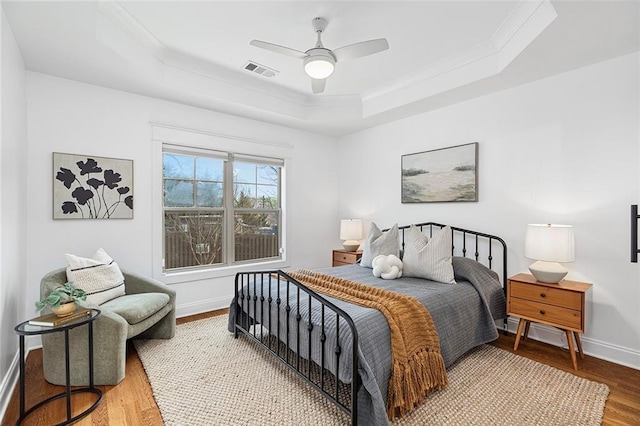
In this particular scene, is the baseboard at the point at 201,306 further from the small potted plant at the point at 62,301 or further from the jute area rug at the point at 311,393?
the small potted plant at the point at 62,301

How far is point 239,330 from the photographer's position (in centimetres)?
318

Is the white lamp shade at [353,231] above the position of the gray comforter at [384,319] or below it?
above

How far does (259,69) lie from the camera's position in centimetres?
342

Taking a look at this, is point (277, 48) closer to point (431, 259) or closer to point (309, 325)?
point (309, 325)

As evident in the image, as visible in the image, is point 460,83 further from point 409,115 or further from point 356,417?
point 356,417

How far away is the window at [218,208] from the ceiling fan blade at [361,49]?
7.51 feet

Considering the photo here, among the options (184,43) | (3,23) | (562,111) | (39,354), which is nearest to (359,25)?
(184,43)

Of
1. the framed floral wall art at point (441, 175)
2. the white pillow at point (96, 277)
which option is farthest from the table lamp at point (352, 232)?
the white pillow at point (96, 277)

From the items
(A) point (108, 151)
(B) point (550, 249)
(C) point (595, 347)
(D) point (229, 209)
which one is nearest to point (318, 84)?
(D) point (229, 209)

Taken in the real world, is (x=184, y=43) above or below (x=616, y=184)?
above

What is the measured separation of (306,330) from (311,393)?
1.43ft

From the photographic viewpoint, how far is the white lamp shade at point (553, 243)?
8.57 ft

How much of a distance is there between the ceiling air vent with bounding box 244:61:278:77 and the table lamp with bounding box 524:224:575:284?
3.05 meters

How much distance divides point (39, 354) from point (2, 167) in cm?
181
